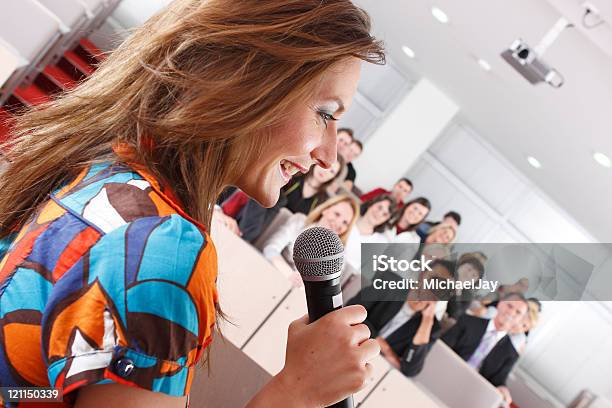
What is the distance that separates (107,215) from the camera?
0.71 m

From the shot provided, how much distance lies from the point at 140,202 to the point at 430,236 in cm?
604

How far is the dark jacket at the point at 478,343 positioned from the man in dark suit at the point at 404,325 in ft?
2.92

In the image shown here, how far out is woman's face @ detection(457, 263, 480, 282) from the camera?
16.6 ft

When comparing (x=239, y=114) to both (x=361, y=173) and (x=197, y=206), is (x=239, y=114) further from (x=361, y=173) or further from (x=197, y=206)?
(x=361, y=173)

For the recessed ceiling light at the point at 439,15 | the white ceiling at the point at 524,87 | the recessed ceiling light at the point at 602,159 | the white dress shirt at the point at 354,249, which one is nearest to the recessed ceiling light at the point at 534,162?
the white ceiling at the point at 524,87

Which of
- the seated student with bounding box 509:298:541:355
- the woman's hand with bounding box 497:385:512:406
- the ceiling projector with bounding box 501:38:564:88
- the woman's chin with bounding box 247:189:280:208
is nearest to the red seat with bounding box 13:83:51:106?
the ceiling projector with bounding box 501:38:564:88

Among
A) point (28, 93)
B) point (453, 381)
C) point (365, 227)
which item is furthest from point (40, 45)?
point (453, 381)

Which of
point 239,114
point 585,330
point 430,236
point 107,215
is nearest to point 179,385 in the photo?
point 107,215

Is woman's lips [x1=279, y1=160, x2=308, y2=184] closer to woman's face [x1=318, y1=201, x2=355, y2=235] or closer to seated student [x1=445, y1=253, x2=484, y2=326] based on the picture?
woman's face [x1=318, y1=201, x2=355, y2=235]

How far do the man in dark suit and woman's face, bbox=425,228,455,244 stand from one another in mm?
1826

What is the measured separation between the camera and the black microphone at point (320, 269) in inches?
37.4

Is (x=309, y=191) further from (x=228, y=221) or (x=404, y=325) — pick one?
(x=404, y=325)

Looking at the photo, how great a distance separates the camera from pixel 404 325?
459 cm

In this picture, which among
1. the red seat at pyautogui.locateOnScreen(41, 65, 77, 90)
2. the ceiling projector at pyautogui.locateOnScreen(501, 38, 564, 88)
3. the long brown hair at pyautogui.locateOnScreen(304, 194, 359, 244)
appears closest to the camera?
the long brown hair at pyautogui.locateOnScreen(304, 194, 359, 244)
